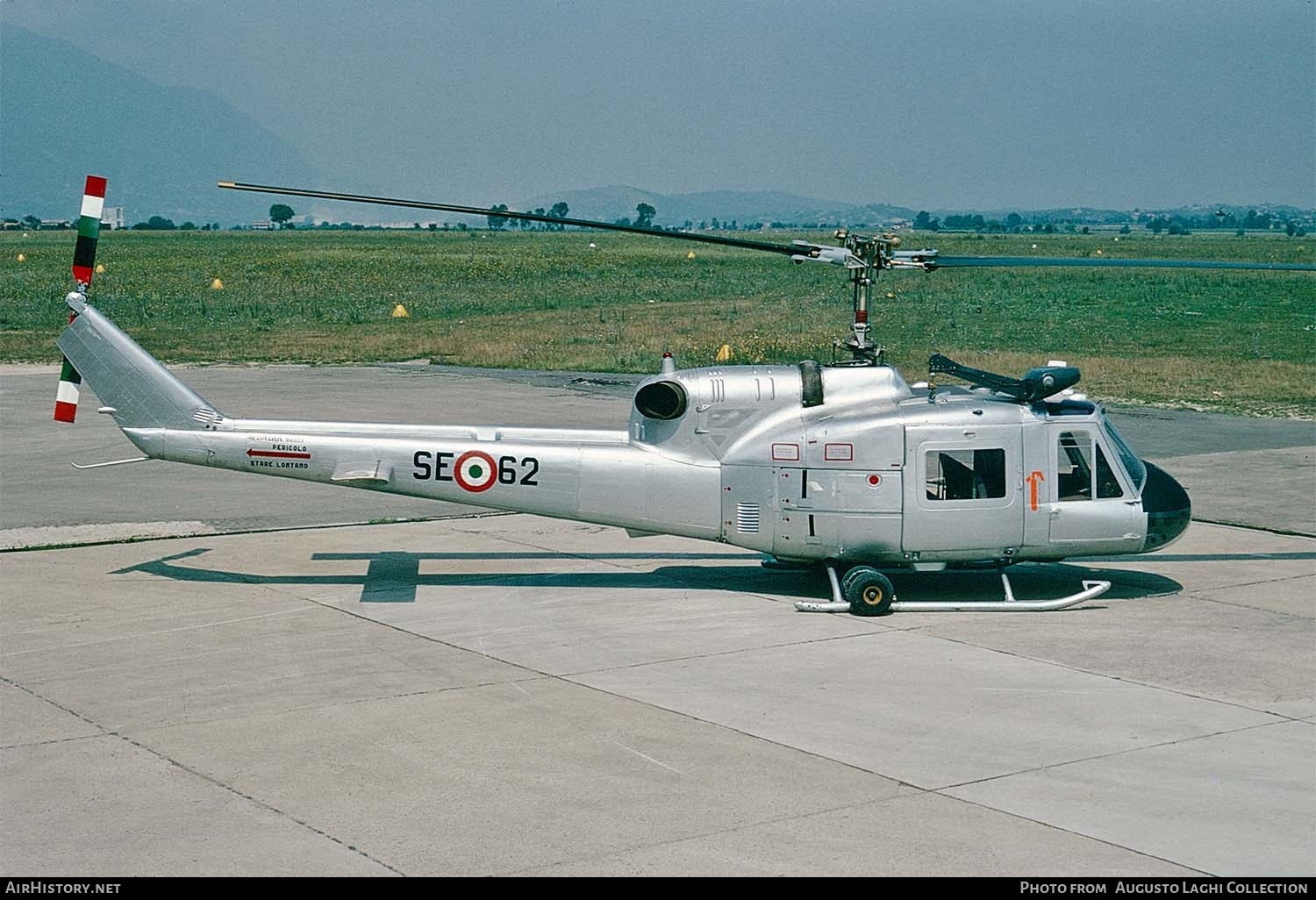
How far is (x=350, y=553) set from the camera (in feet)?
54.2

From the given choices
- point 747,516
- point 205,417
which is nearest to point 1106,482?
point 747,516

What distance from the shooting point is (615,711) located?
35.4 ft

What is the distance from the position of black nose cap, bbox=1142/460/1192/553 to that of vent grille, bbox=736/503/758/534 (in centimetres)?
375

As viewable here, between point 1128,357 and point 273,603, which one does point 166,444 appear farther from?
point 1128,357

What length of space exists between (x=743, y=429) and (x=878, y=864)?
22.0 ft

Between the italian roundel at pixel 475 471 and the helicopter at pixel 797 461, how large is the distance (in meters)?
0.02

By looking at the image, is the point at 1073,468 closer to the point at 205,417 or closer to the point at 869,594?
the point at 869,594

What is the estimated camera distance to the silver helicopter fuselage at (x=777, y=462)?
13828 mm

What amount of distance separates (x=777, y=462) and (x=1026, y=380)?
2528 mm

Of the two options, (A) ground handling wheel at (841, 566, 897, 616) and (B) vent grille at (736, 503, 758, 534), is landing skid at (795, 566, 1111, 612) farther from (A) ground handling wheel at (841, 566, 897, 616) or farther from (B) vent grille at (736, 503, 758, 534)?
(B) vent grille at (736, 503, 758, 534)

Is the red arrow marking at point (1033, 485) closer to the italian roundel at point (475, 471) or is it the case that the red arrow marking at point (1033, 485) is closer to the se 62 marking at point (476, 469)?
the se 62 marking at point (476, 469)

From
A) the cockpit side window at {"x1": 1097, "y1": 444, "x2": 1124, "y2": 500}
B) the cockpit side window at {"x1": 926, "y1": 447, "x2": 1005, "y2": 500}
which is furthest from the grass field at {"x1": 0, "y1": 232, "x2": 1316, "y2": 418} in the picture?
the cockpit side window at {"x1": 926, "y1": 447, "x2": 1005, "y2": 500}

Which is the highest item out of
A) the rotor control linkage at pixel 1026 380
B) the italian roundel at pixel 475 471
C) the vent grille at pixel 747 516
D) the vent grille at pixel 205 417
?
the rotor control linkage at pixel 1026 380

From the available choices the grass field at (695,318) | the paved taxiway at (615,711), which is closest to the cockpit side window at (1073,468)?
the paved taxiway at (615,711)
